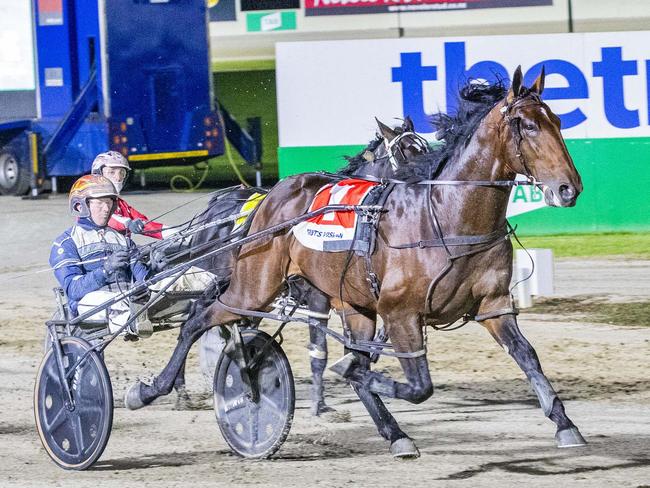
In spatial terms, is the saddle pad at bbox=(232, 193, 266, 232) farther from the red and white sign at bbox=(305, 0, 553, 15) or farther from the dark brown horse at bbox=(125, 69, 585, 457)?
the red and white sign at bbox=(305, 0, 553, 15)

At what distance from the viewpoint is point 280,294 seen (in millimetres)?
6676

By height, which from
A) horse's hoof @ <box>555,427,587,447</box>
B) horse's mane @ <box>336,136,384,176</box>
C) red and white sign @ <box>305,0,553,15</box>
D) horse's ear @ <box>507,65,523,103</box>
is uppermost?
red and white sign @ <box>305,0,553,15</box>

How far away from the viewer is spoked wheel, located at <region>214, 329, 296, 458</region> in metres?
6.25

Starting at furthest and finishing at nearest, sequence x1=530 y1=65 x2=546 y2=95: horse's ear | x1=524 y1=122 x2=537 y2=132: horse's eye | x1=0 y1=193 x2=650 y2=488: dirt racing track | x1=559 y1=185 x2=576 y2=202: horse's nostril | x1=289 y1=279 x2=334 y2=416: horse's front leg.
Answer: x1=289 y1=279 x2=334 y2=416: horse's front leg
x1=0 y1=193 x2=650 y2=488: dirt racing track
x1=530 y1=65 x2=546 y2=95: horse's ear
x1=524 y1=122 x2=537 y2=132: horse's eye
x1=559 y1=185 x2=576 y2=202: horse's nostril

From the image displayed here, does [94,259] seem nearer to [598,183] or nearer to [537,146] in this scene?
[537,146]

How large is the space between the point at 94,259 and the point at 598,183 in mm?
8848

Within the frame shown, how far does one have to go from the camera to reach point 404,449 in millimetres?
5918

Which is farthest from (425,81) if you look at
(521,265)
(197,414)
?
(197,414)

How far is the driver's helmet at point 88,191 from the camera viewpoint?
659 cm

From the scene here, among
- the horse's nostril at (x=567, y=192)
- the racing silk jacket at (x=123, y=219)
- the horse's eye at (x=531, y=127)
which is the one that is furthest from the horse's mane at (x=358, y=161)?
the horse's nostril at (x=567, y=192)

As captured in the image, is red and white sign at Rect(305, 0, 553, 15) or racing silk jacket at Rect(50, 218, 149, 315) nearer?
racing silk jacket at Rect(50, 218, 149, 315)

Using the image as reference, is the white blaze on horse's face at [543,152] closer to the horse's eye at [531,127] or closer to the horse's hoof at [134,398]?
the horse's eye at [531,127]

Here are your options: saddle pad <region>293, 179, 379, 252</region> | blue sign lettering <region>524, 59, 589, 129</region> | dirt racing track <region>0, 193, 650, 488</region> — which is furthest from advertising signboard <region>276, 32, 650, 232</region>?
saddle pad <region>293, 179, 379, 252</region>

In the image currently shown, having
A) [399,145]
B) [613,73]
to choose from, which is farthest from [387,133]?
[613,73]
